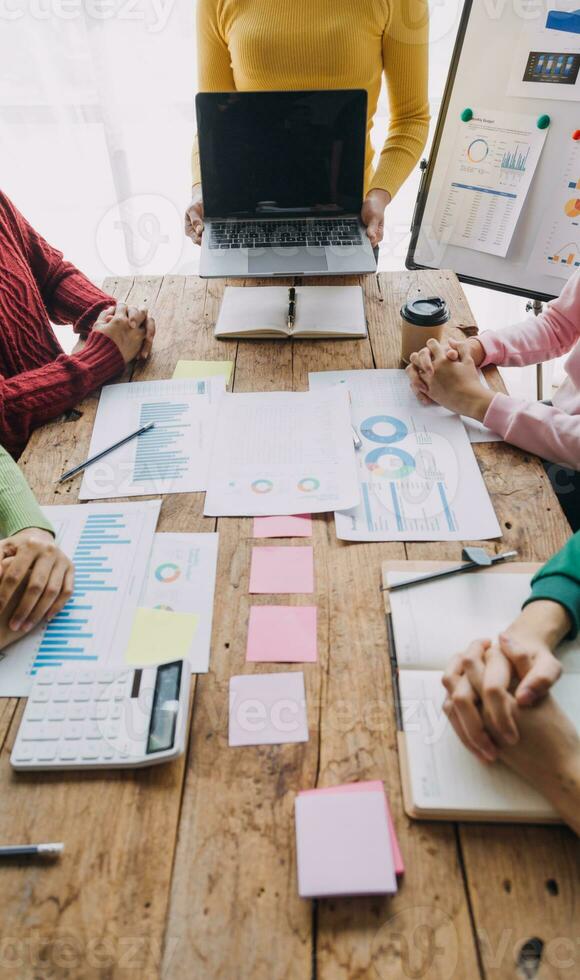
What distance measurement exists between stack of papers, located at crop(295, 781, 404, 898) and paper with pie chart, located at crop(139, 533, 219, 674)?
0.20 m

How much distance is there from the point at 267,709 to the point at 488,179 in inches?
66.2

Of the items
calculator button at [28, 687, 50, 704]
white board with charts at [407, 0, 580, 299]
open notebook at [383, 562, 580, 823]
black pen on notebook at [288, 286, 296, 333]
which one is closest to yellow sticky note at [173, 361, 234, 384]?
black pen on notebook at [288, 286, 296, 333]

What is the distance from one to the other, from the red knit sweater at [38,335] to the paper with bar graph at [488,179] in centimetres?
110

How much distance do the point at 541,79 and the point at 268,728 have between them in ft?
5.77

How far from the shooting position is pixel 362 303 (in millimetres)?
1355

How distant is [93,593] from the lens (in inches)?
31.3

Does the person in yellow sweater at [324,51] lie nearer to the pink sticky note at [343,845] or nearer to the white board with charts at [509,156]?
the white board with charts at [509,156]

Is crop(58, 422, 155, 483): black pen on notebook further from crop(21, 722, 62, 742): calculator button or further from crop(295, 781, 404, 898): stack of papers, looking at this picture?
crop(295, 781, 404, 898): stack of papers

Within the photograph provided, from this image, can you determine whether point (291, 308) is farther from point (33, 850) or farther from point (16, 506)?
point (33, 850)

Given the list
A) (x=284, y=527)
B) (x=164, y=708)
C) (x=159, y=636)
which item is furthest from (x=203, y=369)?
(x=164, y=708)

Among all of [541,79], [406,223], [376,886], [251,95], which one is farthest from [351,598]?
[406,223]

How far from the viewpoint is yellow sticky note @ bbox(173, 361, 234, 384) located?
117cm

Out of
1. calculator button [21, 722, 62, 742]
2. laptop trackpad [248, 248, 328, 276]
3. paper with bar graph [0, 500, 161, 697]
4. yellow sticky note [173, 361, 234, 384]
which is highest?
laptop trackpad [248, 248, 328, 276]

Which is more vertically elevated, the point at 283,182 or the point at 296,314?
the point at 283,182
